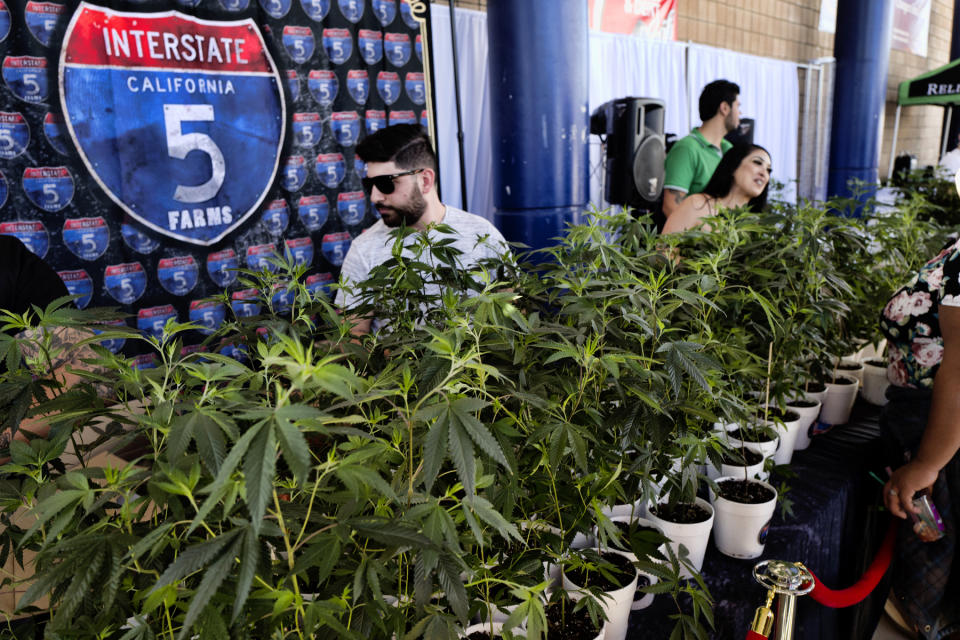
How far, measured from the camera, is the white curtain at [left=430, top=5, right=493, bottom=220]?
3.94m

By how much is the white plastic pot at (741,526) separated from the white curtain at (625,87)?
8.58ft

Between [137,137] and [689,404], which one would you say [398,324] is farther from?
[137,137]

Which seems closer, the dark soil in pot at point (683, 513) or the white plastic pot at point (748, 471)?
the dark soil in pot at point (683, 513)

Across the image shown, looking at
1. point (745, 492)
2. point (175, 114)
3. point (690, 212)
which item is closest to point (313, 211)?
point (175, 114)

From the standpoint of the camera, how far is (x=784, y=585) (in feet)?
3.64

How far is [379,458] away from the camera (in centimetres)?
73

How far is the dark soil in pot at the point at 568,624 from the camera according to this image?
0.98 meters

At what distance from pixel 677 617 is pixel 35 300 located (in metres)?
1.85

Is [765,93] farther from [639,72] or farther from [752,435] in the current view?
[752,435]

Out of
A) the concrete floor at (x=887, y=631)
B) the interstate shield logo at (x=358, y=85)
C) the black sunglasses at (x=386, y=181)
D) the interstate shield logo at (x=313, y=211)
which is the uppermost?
the interstate shield logo at (x=358, y=85)

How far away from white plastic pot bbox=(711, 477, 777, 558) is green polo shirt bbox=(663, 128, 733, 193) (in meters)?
2.51

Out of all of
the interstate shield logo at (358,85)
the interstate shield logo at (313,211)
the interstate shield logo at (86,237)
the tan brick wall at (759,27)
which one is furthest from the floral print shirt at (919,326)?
the tan brick wall at (759,27)

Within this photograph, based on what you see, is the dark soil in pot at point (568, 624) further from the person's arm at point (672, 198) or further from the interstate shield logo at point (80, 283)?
the person's arm at point (672, 198)

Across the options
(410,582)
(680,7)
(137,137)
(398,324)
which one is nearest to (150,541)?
(410,582)
